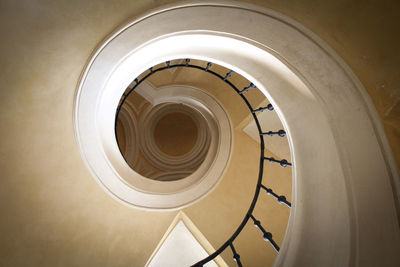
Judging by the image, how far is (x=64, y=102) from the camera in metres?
2.52

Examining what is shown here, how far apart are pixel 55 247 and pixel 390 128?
3815mm

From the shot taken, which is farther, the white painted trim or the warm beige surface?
the white painted trim

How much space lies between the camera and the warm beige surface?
1.59m

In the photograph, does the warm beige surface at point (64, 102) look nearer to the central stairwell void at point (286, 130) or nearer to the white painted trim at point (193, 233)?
the central stairwell void at point (286, 130)

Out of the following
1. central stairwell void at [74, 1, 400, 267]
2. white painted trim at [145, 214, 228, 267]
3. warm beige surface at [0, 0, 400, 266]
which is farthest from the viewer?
white painted trim at [145, 214, 228, 267]

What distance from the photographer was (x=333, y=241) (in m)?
1.54

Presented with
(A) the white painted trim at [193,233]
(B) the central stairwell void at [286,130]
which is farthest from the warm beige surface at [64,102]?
(A) the white painted trim at [193,233]

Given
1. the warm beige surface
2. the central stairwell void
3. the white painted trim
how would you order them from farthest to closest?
1. the white painted trim
2. the warm beige surface
3. the central stairwell void

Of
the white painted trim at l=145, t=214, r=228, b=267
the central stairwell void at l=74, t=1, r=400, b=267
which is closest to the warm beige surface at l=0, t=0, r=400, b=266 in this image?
the central stairwell void at l=74, t=1, r=400, b=267

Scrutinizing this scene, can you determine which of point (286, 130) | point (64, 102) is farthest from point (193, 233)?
point (64, 102)

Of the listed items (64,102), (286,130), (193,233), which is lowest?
(286,130)

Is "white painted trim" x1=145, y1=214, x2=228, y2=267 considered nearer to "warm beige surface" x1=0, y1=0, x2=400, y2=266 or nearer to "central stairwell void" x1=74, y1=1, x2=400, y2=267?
"central stairwell void" x1=74, y1=1, x2=400, y2=267

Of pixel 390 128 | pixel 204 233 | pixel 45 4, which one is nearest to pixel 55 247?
pixel 204 233

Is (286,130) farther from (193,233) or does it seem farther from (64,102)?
(193,233)
